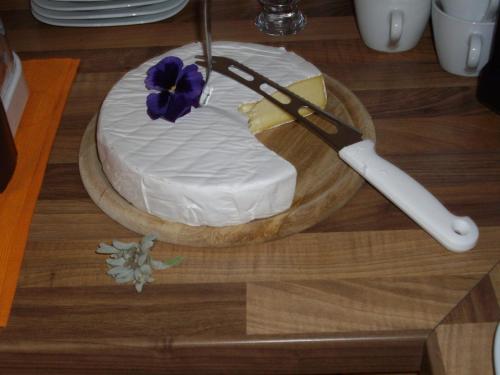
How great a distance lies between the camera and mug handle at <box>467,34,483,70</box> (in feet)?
3.28

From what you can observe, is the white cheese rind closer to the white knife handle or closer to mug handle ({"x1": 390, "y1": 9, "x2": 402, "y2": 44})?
the white knife handle

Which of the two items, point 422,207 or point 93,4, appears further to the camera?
point 93,4

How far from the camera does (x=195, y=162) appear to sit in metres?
0.81

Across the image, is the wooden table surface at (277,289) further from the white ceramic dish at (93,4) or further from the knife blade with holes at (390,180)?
the white ceramic dish at (93,4)

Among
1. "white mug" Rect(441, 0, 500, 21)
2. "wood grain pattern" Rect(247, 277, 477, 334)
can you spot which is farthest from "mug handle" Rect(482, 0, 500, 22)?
"wood grain pattern" Rect(247, 277, 477, 334)

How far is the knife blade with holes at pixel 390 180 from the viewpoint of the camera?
78 cm

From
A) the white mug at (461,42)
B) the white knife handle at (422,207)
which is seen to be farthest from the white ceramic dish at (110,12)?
the white knife handle at (422,207)

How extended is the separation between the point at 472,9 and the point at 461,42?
0.05 metres

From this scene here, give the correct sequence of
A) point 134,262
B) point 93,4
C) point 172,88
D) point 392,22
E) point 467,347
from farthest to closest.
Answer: point 93,4 → point 392,22 → point 172,88 → point 134,262 → point 467,347

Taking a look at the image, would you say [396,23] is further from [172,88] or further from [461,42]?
[172,88]

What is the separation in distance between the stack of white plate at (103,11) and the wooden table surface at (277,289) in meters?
0.35

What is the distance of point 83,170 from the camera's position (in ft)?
2.94

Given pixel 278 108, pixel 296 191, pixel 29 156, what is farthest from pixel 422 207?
pixel 29 156

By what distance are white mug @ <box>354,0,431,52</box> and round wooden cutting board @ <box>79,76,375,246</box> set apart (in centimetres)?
19
